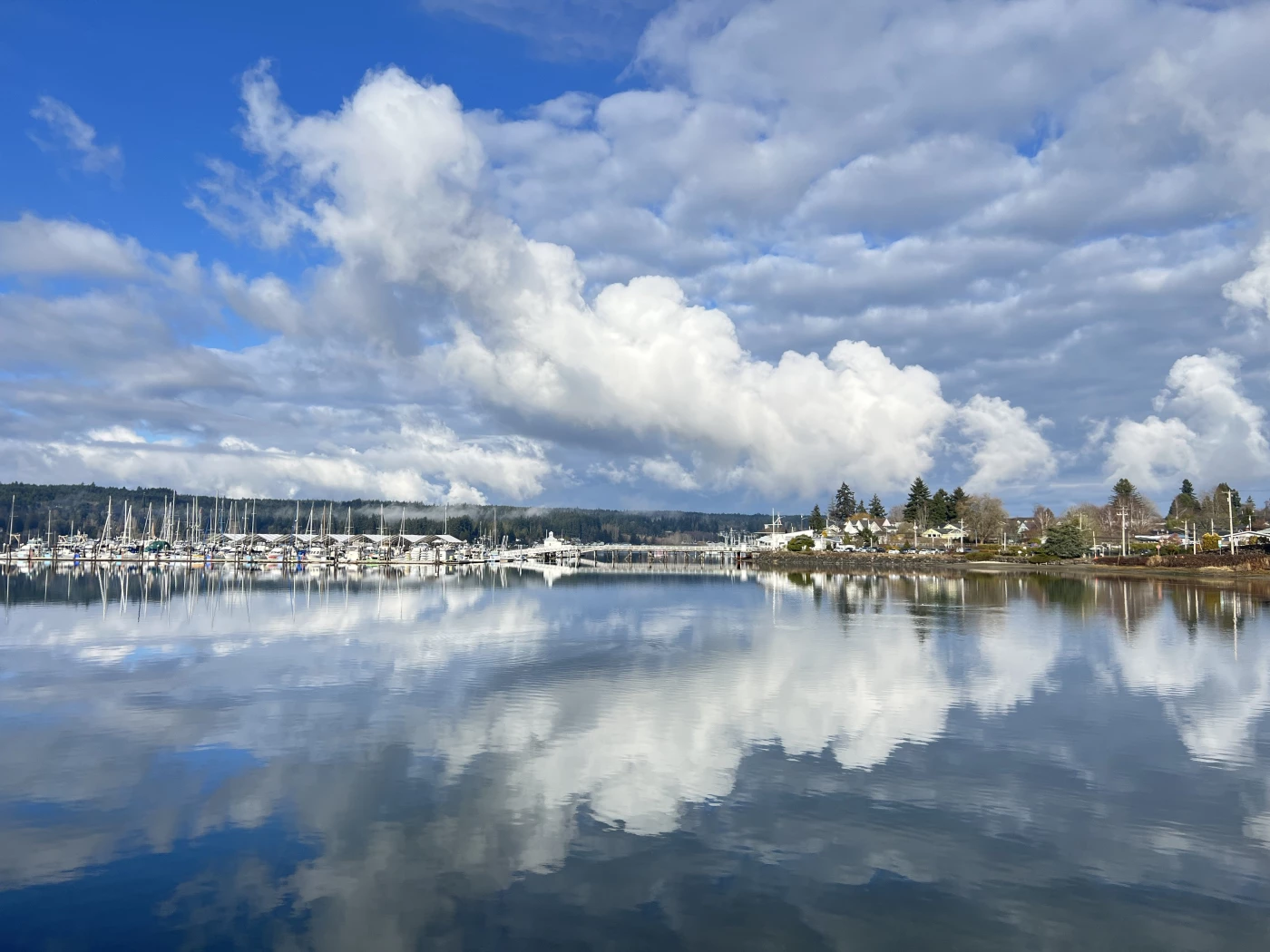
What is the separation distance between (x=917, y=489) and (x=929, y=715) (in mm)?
149855

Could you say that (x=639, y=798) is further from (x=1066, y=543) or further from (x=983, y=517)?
(x=983, y=517)

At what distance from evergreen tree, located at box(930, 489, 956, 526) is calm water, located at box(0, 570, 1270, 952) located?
132872 mm

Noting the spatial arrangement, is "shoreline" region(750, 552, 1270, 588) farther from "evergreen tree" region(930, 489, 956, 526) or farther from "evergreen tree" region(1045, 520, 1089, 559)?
"evergreen tree" region(930, 489, 956, 526)

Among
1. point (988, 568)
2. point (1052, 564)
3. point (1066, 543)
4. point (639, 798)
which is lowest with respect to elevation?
point (639, 798)

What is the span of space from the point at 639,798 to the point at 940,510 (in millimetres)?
156853

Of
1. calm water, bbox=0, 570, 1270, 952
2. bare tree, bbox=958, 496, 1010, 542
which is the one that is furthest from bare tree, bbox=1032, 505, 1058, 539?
calm water, bbox=0, 570, 1270, 952

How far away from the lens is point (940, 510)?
160625 millimetres

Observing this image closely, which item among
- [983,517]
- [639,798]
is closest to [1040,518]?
[983,517]

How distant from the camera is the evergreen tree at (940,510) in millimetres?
160750

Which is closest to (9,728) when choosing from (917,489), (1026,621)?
(1026,621)

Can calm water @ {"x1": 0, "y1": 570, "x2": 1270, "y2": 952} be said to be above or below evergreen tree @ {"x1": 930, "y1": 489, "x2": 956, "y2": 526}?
below

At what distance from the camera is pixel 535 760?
16797mm

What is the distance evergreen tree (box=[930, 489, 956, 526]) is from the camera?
16075cm

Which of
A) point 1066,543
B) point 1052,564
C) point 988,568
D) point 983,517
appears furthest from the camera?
point 983,517
